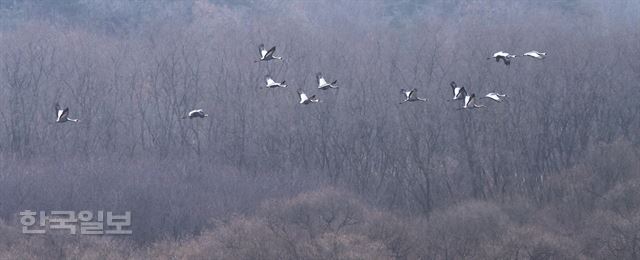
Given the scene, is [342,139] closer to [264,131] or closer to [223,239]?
[264,131]

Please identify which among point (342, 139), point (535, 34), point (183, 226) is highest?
point (535, 34)

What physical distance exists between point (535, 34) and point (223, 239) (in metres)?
15.7

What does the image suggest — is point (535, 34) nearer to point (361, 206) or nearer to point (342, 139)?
point (342, 139)

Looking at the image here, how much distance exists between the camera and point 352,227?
30016 millimetres

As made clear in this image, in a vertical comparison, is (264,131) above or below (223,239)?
above

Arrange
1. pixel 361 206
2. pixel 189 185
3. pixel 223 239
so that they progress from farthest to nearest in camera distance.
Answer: pixel 189 185 → pixel 361 206 → pixel 223 239

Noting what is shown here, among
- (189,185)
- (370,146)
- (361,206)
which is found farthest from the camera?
(370,146)

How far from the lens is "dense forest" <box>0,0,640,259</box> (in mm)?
30109

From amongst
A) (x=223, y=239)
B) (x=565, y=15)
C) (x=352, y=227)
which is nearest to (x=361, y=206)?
(x=352, y=227)

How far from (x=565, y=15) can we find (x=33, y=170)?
22.6 metres

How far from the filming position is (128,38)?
48812 mm

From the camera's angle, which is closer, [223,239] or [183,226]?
[223,239]

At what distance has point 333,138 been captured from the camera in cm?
4022

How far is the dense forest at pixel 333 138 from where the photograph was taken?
30.1 metres
